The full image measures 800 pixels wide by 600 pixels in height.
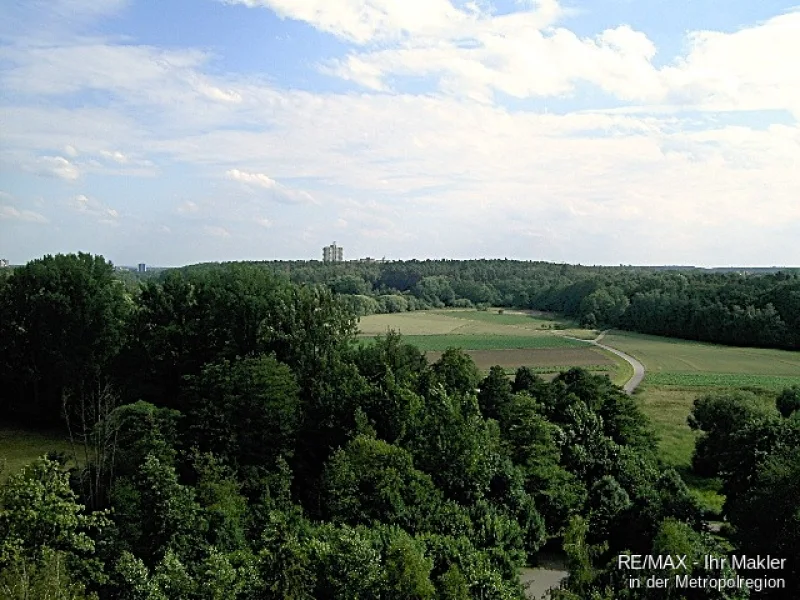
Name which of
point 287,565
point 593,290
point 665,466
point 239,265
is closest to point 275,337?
point 239,265

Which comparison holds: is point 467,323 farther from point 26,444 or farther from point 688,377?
point 26,444

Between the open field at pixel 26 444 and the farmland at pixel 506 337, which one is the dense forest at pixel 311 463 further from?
the farmland at pixel 506 337

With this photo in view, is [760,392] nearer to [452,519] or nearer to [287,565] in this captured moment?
[452,519]

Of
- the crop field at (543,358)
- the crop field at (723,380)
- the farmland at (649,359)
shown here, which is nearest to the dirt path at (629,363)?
the farmland at (649,359)

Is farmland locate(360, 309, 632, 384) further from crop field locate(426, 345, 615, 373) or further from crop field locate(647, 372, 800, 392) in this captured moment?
crop field locate(647, 372, 800, 392)

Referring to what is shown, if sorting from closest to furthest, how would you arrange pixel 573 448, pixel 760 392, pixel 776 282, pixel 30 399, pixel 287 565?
pixel 287 565 < pixel 573 448 < pixel 30 399 < pixel 760 392 < pixel 776 282

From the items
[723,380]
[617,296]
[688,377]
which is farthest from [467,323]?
[723,380]

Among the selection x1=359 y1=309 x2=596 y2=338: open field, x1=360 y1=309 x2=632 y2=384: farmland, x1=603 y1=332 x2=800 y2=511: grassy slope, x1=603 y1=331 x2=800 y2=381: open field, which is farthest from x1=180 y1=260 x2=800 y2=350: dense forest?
x1=360 y1=309 x2=632 y2=384: farmland
